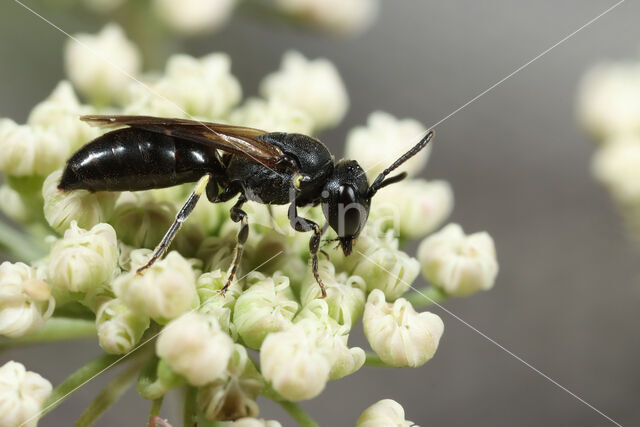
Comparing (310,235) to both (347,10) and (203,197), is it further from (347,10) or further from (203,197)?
(347,10)

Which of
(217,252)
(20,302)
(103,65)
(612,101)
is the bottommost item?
(20,302)

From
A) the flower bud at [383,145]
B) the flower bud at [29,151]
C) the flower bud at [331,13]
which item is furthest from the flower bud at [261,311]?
the flower bud at [331,13]

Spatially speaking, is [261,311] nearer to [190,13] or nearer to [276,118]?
[276,118]

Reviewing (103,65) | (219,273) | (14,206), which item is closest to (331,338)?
(219,273)

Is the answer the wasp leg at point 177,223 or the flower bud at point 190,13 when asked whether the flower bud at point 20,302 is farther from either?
the flower bud at point 190,13

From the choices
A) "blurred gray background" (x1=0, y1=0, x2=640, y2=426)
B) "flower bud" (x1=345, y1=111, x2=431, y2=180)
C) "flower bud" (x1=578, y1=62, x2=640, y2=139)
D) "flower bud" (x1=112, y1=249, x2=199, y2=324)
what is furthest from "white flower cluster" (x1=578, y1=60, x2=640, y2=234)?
"flower bud" (x1=112, y1=249, x2=199, y2=324)

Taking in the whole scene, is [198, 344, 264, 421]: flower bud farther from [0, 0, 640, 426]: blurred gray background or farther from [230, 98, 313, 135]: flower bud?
[230, 98, 313, 135]: flower bud
